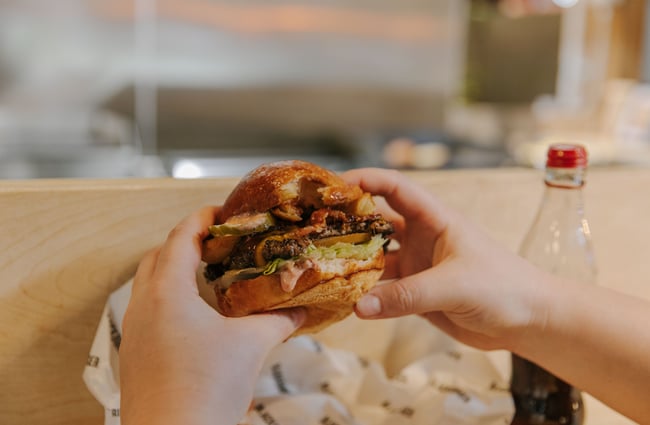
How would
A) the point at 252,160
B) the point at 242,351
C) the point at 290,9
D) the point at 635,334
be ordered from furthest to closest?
the point at 290,9
the point at 252,160
the point at 635,334
the point at 242,351

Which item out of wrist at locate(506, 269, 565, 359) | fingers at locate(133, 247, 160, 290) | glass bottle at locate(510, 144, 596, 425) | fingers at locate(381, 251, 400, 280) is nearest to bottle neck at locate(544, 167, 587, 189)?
glass bottle at locate(510, 144, 596, 425)

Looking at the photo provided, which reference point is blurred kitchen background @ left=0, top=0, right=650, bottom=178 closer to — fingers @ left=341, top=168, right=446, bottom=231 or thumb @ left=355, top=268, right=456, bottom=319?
fingers @ left=341, top=168, right=446, bottom=231

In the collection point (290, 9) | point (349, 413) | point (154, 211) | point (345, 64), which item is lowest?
point (349, 413)

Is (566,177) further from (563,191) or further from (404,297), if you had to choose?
(404,297)

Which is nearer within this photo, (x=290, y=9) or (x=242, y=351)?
(x=242, y=351)

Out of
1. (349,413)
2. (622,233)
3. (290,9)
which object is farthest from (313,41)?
(349,413)

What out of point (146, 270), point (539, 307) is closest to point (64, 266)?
point (146, 270)

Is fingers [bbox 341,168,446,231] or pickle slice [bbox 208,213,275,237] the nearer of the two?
pickle slice [bbox 208,213,275,237]

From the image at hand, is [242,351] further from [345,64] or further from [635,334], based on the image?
[345,64]
